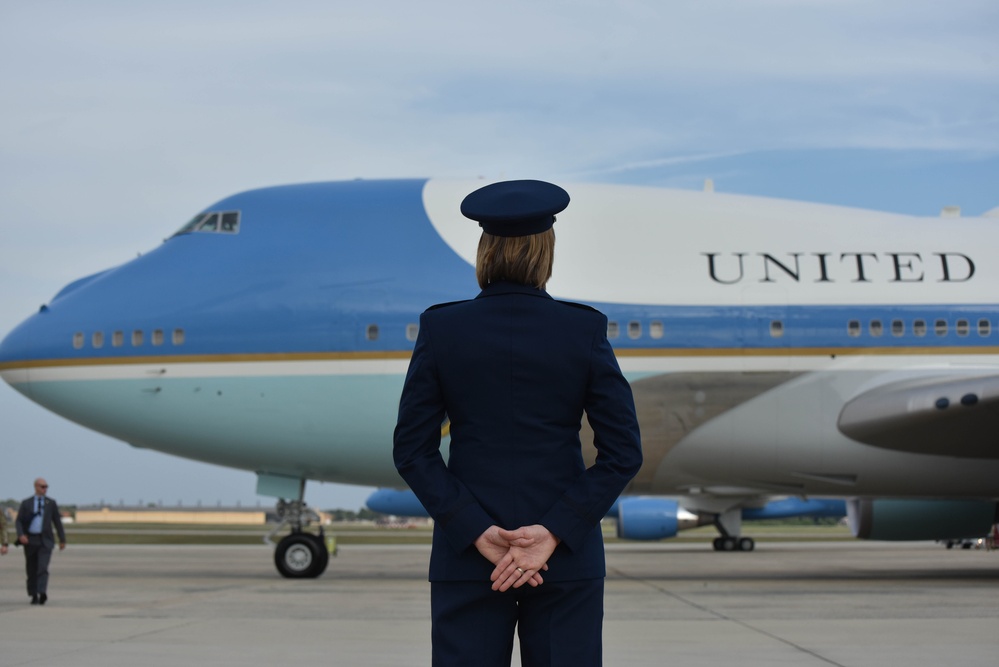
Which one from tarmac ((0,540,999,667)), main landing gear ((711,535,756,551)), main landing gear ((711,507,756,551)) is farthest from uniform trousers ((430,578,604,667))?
main landing gear ((711,507,756,551))

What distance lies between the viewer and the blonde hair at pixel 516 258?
9.57 ft

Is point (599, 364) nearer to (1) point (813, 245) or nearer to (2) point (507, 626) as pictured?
(2) point (507, 626)

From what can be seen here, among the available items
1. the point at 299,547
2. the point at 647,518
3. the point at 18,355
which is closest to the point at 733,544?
the point at 647,518

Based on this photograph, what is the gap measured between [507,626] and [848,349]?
10.8m

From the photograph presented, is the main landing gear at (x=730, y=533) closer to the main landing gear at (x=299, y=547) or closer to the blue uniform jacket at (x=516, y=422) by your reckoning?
the main landing gear at (x=299, y=547)

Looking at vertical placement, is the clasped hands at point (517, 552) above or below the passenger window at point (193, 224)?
below

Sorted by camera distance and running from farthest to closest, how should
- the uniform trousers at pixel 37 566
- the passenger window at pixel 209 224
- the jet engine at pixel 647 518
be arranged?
the jet engine at pixel 647 518
the passenger window at pixel 209 224
the uniform trousers at pixel 37 566

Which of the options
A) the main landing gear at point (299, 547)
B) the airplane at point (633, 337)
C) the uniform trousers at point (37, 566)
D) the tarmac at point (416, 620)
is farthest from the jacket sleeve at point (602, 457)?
the main landing gear at point (299, 547)

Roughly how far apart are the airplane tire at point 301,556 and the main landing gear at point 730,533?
16.3 metres

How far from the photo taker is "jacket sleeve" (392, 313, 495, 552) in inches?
108

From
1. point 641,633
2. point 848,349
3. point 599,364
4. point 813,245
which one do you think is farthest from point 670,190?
point 599,364

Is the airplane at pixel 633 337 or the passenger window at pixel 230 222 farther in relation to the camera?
the passenger window at pixel 230 222

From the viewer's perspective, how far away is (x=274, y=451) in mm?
13414

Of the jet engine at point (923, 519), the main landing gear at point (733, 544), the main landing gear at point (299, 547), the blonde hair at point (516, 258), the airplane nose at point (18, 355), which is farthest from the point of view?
the main landing gear at point (733, 544)
